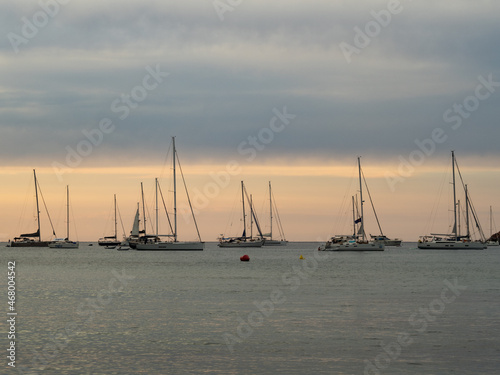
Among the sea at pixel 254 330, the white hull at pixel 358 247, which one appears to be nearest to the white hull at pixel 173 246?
the white hull at pixel 358 247

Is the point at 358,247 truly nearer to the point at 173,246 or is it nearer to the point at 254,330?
the point at 173,246

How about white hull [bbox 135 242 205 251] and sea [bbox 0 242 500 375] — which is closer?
sea [bbox 0 242 500 375]

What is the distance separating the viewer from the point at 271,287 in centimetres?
8006

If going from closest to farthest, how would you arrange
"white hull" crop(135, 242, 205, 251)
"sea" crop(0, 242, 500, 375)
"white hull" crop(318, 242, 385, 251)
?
"sea" crop(0, 242, 500, 375) < "white hull" crop(135, 242, 205, 251) < "white hull" crop(318, 242, 385, 251)

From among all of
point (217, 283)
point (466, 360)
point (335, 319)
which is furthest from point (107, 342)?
point (217, 283)

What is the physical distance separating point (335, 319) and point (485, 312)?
39.8 ft

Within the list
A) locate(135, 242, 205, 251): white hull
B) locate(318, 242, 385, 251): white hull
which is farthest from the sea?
locate(318, 242, 385, 251): white hull

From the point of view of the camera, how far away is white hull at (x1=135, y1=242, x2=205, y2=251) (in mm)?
177000

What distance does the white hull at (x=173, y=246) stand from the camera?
581 ft

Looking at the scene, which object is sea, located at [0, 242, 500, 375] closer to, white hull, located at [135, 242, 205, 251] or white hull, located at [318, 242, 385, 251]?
white hull, located at [135, 242, 205, 251]

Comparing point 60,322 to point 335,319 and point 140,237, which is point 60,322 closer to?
point 335,319

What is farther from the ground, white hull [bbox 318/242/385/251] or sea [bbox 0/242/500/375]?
white hull [bbox 318/242/385/251]

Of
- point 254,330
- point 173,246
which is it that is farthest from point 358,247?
point 254,330

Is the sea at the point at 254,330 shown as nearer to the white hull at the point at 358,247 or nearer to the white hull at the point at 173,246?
the white hull at the point at 173,246
